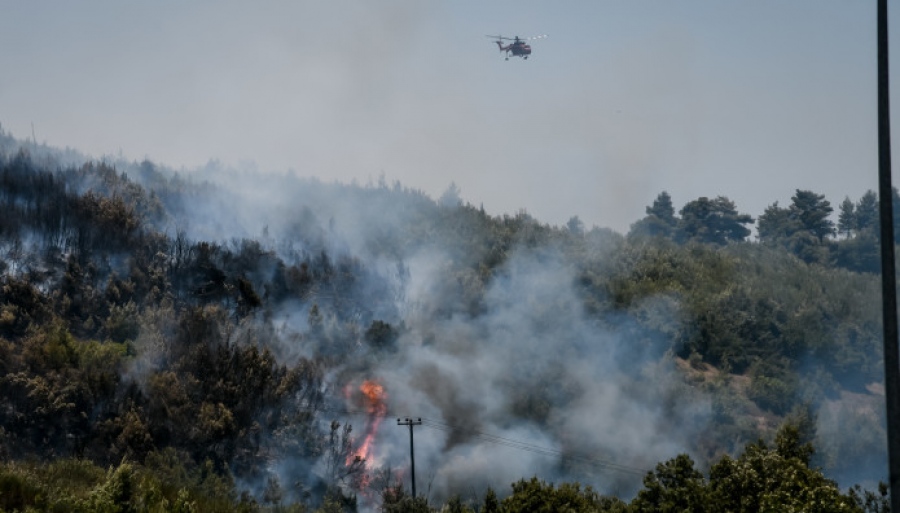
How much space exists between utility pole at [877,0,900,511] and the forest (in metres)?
14.9

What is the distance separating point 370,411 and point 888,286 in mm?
53801

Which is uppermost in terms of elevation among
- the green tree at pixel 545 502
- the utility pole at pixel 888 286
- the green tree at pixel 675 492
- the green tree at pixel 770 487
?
the utility pole at pixel 888 286

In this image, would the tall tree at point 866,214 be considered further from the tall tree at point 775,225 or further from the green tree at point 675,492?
the green tree at point 675,492

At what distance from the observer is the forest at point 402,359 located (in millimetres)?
52344

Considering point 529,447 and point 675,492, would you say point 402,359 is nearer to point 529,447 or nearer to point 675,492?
point 529,447

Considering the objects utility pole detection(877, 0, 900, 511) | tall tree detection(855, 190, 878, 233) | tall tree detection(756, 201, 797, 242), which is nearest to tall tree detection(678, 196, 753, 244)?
tall tree detection(756, 201, 797, 242)

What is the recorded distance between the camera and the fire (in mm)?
59362

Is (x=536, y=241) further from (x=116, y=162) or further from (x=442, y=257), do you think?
(x=116, y=162)

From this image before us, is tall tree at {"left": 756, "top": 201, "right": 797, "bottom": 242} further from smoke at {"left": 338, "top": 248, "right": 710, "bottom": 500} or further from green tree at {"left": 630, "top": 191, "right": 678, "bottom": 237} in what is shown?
smoke at {"left": 338, "top": 248, "right": 710, "bottom": 500}

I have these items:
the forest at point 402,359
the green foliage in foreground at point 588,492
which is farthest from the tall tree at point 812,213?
the green foliage in foreground at point 588,492

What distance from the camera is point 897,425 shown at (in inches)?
488

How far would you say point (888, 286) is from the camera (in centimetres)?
1223

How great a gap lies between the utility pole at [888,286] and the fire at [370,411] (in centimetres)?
4742

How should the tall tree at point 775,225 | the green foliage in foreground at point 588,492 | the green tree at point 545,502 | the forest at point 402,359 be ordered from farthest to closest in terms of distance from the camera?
the tall tree at point 775,225 → the forest at point 402,359 → the green tree at point 545,502 → the green foliage in foreground at point 588,492
